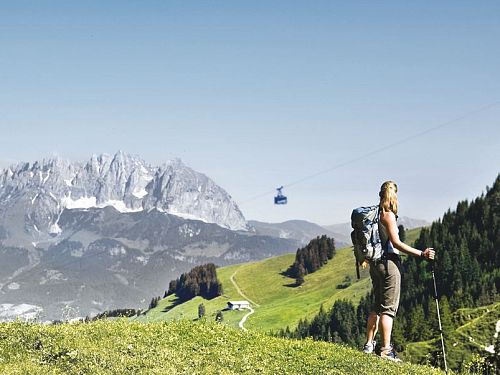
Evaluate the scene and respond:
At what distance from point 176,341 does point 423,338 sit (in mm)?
87920

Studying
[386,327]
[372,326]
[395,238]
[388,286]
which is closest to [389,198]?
[395,238]

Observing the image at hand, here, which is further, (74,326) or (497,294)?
(497,294)

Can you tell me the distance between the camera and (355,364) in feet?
46.0

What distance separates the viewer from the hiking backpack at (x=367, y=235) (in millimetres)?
15127

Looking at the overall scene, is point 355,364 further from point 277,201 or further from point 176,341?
point 277,201

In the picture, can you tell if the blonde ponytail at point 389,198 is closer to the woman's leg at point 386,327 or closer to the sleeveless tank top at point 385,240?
the sleeveless tank top at point 385,240

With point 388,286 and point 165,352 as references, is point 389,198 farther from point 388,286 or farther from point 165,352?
point 165,352

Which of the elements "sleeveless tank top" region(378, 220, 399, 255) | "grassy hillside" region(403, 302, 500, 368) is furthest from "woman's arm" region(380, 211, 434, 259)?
"grassy hillside" region(403, 302, 500, 368)

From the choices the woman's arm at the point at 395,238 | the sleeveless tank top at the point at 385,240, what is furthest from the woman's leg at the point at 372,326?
the woman's arm at the point at 395,238

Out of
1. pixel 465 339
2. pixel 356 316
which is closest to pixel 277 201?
pixel 465 339

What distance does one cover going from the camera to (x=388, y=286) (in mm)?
15156

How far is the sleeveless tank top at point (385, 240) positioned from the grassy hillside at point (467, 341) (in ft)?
114

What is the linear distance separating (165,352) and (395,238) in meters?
6.44

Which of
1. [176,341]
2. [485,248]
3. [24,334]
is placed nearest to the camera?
[24,334]
